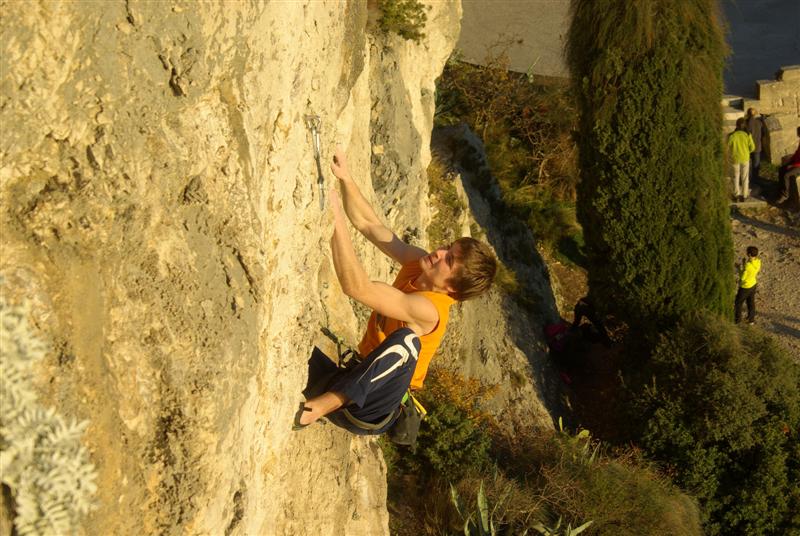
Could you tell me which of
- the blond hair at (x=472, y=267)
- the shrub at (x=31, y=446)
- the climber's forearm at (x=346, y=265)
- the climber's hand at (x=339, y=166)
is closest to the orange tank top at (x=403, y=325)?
the blond hair at (x=472, y=267)

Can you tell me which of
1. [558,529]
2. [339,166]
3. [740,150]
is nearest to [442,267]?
[339,166]

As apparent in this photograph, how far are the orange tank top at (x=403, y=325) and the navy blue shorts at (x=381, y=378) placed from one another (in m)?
0.13

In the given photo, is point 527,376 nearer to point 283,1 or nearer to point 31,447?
point 283,1

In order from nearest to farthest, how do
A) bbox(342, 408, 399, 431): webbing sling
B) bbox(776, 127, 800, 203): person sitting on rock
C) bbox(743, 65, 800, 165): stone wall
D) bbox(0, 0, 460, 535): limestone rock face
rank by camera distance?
bbox(0, 0, 460, 535): limestone rock face
bbox(342, 408, 399, 431): webbing sling
bbox(776, 127, 800, 203): person sitting on rock
bbox(743, 65, 800, 165): stone wall

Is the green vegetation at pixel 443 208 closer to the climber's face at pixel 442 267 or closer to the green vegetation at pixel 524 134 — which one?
the green vegetation at pixel 524 134

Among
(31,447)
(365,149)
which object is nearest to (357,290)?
(31,447)

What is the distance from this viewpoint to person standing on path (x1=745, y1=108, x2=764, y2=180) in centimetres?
1573

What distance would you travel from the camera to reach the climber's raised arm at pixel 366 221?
174 inches

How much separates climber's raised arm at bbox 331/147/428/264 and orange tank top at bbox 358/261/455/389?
69mm

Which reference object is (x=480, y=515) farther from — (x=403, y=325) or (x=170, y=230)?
(x=170, y=230)

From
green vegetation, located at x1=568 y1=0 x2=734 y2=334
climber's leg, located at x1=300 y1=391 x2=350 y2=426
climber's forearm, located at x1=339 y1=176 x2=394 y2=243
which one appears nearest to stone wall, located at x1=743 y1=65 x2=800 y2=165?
green vegetation, located at x1=568 y1=0 x2=734 y2=334

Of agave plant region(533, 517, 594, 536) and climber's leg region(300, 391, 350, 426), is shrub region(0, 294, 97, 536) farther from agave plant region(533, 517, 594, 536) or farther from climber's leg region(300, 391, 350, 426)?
agave plant region(533, 517, 594, 536)

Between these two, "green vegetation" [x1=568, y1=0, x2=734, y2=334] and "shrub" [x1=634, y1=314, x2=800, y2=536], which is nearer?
"shrub" [x1=634, y1=314, x2=800, y2=536]

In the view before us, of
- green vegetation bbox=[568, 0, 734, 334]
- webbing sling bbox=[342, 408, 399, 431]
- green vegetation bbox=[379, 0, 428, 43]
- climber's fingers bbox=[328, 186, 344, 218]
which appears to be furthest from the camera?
green vegetation bbox=[568, 0, 734, 334]
